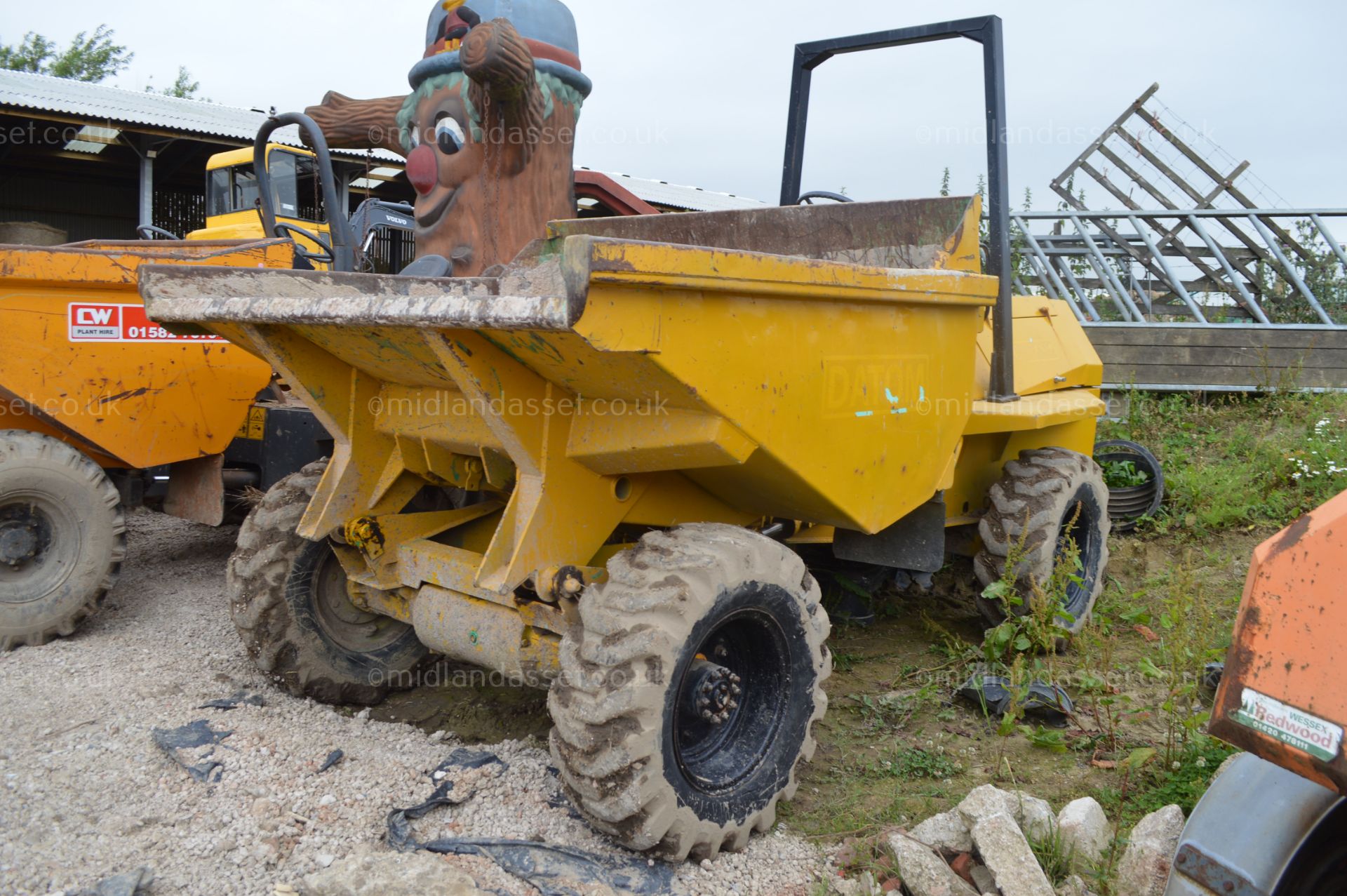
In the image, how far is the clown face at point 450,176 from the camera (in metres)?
3.64

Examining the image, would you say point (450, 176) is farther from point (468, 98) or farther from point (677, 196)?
point (677, 196)

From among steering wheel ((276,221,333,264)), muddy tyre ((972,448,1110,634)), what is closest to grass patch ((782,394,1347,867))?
muddy tyre ((972,448,1110,634))

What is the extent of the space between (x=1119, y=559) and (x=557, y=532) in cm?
389

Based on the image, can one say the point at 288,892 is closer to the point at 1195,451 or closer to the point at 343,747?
the point at 343,747

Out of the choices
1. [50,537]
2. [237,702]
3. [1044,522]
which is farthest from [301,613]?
[1044,522]

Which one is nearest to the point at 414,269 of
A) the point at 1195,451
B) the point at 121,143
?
the point at 1195,451

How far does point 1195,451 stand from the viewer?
6.70 metres

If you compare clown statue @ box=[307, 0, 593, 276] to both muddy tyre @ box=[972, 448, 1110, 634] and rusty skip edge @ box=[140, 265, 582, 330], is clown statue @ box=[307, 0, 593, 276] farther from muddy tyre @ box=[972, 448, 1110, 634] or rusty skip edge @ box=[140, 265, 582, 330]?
muddy tyre @ box=[972, 448, 1110, 634]

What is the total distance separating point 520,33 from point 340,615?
2262mm

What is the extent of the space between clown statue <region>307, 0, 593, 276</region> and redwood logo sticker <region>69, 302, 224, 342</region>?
1109 millimetres

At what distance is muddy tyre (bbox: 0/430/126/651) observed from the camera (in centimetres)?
382

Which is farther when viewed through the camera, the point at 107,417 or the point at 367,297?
the point at 107,417

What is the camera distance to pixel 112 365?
4.11 metres

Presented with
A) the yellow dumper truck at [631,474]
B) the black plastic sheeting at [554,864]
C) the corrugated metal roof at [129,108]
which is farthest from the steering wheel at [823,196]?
the corrugated metal roof at [129,108]
